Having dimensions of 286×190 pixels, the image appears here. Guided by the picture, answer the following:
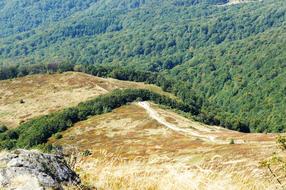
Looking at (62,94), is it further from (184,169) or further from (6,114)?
(184,169)

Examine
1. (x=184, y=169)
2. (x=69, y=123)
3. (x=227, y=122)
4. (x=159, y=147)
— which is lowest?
(x=227, y=122)

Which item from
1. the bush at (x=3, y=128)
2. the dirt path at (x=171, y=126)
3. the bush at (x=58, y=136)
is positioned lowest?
the bush at (x=3, y=128)

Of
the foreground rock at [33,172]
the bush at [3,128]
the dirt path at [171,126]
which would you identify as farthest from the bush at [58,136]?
the foreground rock at [33,172]

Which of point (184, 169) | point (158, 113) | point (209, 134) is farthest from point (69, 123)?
point (184, 169)

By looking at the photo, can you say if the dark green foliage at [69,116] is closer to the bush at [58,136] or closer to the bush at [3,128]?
the bush at [58,136]

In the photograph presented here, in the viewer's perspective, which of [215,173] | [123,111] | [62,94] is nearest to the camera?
[215,173]

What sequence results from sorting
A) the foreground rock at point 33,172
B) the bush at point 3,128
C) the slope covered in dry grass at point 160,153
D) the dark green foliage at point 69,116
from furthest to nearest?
the bush at point 3,128 < the dark green foliage at point 69,116 < the slope covered in dry grass at point 160,153 < the foreground rock at point 33,172

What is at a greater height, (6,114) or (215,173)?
(215,173)

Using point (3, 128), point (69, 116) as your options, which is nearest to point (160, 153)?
point (69, 116)
